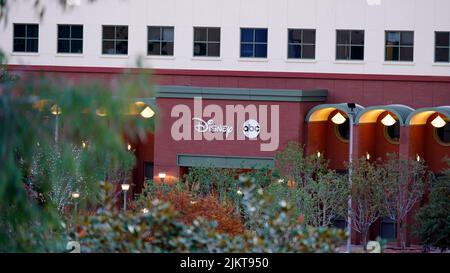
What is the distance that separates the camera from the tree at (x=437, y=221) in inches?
1802

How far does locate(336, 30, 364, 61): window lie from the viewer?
5862 cm

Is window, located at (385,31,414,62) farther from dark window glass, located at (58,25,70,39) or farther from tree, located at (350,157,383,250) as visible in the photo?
dark window glass, located at (58,25,70,39)

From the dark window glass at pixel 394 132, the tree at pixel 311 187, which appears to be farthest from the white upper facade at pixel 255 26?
the tree at pixel 311 187

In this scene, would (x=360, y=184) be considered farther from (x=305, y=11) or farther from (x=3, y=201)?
(x=3, y=201)

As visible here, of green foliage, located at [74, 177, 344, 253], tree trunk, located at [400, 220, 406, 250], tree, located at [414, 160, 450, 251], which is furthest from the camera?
tree trunk, located at [400, 220, 406, 250]

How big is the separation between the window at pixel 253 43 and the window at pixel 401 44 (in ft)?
19.7

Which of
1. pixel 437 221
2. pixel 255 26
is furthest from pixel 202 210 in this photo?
pixel 255 26

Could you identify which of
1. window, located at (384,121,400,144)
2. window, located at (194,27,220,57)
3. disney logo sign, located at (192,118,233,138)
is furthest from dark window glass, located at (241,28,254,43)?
window, located at (384,121,400,144)

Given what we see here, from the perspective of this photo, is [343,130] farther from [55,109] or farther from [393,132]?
[55,109]

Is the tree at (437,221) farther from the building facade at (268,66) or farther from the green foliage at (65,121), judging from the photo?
the green foliage at (65,121)

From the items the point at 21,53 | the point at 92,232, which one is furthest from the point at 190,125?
the point at 92,232

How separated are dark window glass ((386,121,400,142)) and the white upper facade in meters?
2.49

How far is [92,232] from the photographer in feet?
47.5

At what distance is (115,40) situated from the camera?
6128 centimetres
